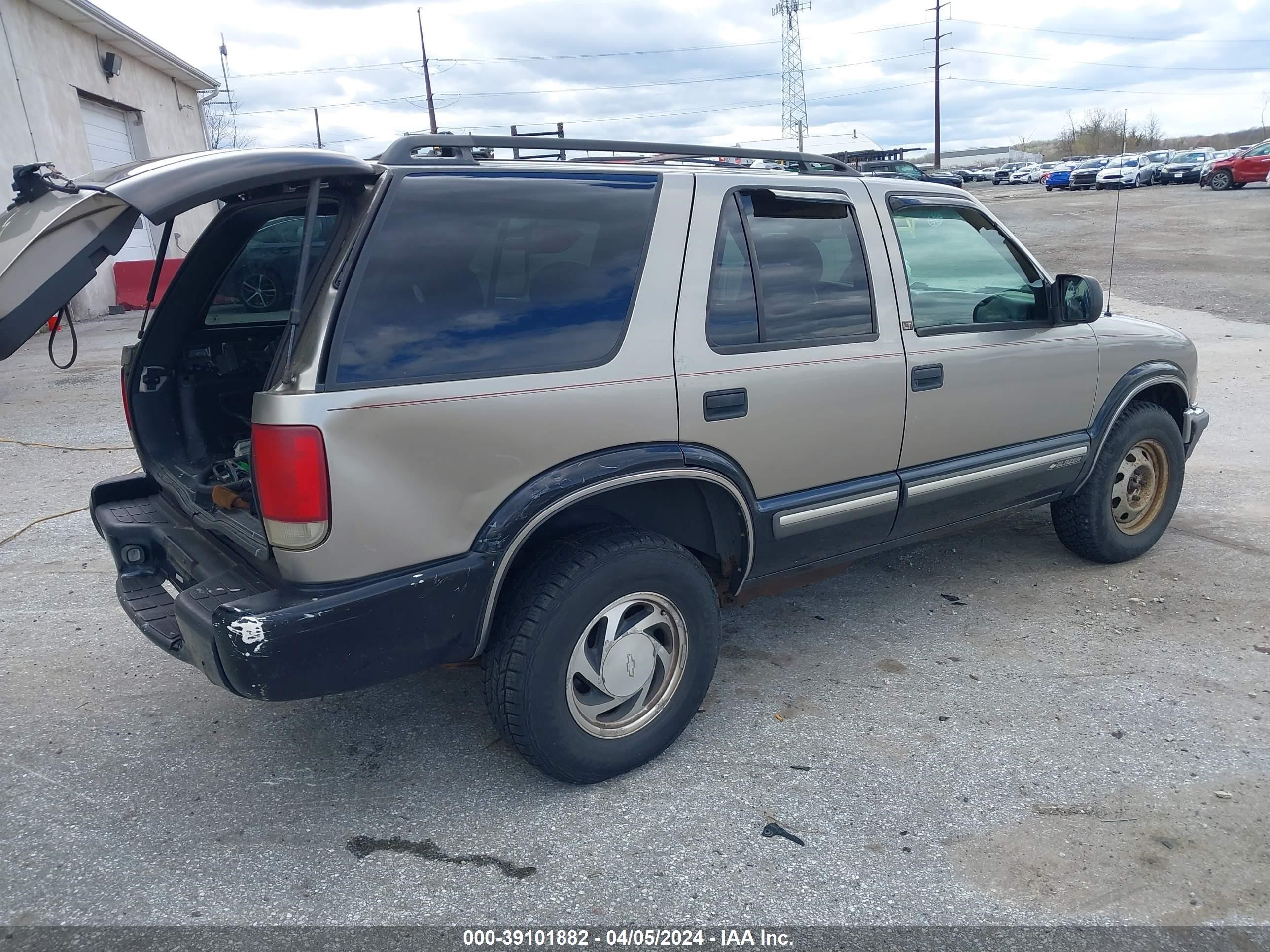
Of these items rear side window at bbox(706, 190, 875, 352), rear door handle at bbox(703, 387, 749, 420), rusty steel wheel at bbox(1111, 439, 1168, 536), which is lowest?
rusty steel wheel at bbox(1111, 439, 1168, 536)

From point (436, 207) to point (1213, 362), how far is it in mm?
9877

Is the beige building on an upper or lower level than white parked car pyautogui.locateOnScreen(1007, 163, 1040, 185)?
upper

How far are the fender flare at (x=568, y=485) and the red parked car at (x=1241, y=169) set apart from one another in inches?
1506

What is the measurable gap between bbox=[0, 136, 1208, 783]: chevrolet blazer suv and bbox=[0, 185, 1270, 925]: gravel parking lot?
38 centimetres

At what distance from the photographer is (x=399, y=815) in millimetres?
2934

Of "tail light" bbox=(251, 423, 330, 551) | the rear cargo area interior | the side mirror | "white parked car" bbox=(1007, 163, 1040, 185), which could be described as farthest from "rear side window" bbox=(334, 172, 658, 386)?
"white parked car" bbox=(1007, 163, 1040, 185)

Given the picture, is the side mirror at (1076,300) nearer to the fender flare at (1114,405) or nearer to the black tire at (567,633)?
the fender flare at (1114,405)

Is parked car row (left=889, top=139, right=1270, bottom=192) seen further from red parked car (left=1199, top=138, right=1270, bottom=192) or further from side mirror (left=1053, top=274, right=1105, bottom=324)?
side mirror (left=1053, top=274, right=1105, bottom=324)

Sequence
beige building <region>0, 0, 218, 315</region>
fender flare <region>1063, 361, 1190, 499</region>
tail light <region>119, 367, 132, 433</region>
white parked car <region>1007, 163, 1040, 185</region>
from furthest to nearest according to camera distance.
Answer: white parked car <region>1007, 163, 1040, 185</region> < beige building <region>0, 0, 218, 315</region> < fender flare <region>1063, 361, 1190, 499</region> < tail light <region>119, 367, 132, 433</region>

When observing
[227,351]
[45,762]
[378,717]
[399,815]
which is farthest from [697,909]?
[227,351]

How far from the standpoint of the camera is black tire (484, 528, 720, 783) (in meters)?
2.80

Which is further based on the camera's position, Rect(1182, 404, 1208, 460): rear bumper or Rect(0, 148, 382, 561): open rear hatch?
Rect(1182, 404, 1208, 460): rear bumper

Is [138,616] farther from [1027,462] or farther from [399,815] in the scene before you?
[1027,462]

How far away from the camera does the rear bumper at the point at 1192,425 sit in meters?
4.88
